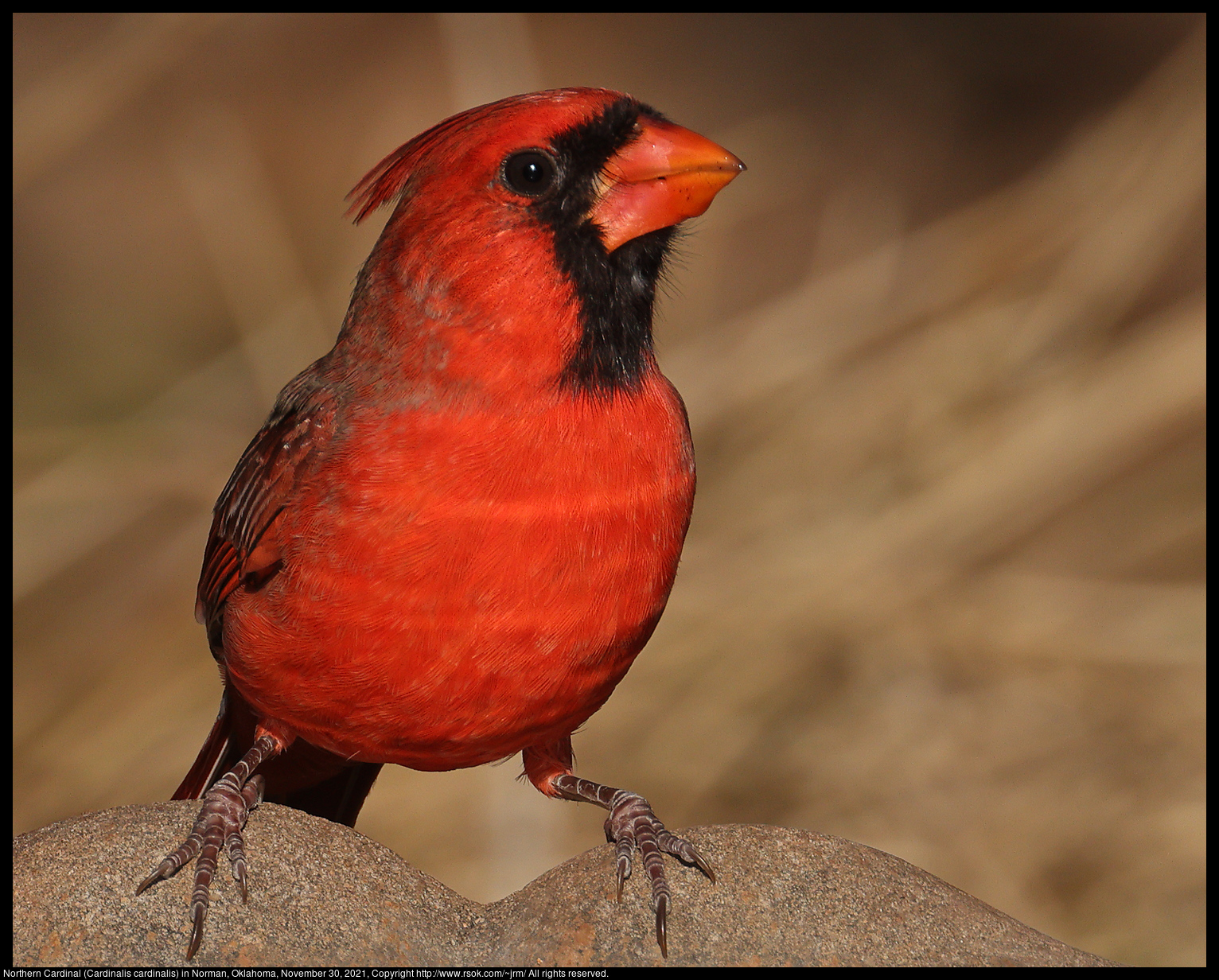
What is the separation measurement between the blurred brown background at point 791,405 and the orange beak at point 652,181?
1.81m

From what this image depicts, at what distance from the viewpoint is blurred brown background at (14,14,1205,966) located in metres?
3.76

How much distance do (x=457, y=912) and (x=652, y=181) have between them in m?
1.26

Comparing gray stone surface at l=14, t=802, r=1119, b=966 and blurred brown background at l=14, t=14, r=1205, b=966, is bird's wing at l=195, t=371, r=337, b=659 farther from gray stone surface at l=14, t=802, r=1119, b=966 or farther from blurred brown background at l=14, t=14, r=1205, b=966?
blurred brown background at l=14, t=14, r=1205, b=966

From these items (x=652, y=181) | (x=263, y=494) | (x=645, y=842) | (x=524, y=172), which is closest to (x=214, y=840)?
(x=263, y=494)

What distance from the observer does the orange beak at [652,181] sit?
205 centimetres

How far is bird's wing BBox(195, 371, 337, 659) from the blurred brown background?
1.66 m

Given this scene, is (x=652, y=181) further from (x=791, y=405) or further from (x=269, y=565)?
(x=791, y=405)

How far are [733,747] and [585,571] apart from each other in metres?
2.06

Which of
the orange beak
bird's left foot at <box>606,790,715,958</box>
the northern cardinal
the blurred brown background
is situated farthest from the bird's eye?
the blurred brown background

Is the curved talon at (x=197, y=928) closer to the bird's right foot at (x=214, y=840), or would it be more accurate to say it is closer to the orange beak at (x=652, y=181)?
the bird's right foot at (x=214, y=840)

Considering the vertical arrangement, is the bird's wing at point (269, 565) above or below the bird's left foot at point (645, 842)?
above

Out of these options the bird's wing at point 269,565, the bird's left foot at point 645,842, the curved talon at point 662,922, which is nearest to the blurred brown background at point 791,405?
the bird's wing at point 269,565

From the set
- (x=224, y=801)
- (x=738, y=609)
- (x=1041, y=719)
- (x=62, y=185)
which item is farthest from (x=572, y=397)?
(x=62, y=185)
